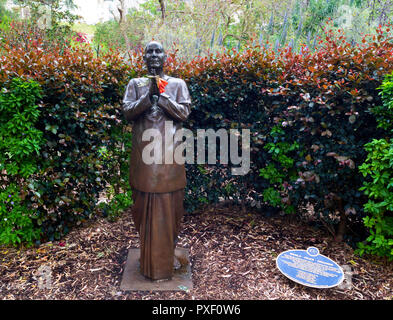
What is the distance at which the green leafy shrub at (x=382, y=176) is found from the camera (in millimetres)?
2906

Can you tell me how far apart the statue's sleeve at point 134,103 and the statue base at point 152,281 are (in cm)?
169

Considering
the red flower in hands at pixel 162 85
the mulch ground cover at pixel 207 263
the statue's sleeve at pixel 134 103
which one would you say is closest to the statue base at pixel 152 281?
the mulch ground cover at pixel 207 263

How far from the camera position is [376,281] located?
119 inches

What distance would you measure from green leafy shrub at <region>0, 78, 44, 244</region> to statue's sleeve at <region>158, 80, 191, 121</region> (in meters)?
1.60

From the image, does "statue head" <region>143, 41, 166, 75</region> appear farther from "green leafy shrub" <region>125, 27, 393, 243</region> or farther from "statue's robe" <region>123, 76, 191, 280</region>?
"green leafy shrub" <region>125, 27, 393, 243</region>

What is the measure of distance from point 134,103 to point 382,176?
268 cm

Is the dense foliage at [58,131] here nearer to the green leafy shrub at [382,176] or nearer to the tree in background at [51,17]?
the green leafy shrub at [382,176]

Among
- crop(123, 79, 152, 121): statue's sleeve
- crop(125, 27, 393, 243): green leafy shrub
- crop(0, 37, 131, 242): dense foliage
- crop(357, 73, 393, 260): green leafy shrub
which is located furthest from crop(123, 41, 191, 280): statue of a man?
crop(357, 73, 393, 260): green leafy shrub

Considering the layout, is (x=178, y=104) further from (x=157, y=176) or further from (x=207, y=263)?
(x=207, y=263)

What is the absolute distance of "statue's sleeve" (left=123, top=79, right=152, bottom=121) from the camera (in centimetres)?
246

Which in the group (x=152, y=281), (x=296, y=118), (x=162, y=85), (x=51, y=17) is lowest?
(x=152, y=281)

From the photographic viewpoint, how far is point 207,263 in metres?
3.33

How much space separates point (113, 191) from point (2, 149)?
1706 mm

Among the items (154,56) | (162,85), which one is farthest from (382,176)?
(154,56)
